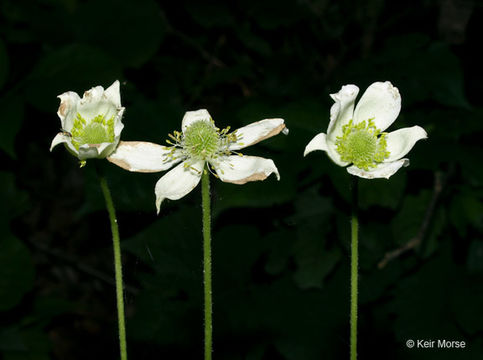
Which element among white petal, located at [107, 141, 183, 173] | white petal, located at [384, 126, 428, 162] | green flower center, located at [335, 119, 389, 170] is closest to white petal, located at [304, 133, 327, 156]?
green flower center, located at [335, 119, 389, 170]

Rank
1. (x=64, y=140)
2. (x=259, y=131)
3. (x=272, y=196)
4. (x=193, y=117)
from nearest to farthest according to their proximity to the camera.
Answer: (x=64, y=140)
(x=259, y=131)
(x=193, y=117)
(x=272, y=196)

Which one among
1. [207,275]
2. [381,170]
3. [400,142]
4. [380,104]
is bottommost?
[207,275]

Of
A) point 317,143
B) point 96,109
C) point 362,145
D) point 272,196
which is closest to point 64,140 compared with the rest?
point 96,109

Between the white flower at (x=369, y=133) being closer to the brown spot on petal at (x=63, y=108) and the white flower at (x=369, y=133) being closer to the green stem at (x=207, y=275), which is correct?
the green stem at (x=207, y=275)

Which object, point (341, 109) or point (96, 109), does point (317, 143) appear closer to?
point (341, 109)

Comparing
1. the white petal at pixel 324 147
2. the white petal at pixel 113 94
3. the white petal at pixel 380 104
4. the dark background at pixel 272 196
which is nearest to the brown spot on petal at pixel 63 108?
the white petal at pixel 113 94

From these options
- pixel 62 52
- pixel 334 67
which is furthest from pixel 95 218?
pixel 334 67

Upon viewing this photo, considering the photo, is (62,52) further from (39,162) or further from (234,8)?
(39,162)

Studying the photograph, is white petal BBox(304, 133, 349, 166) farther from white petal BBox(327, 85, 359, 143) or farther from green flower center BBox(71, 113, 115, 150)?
green flower center BBox(71, 113, 115, 150)
